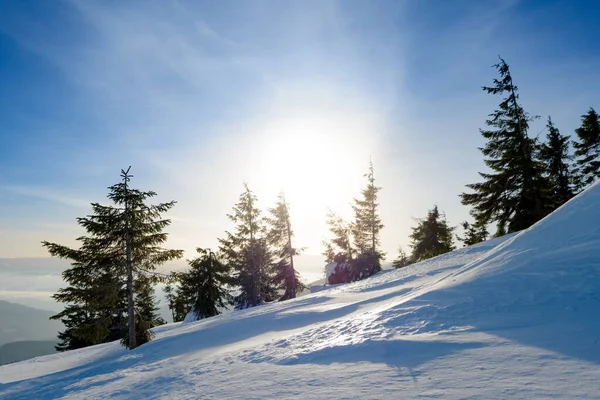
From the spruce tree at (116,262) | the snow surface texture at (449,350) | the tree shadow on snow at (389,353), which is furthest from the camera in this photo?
the spruce tree at (116,262)

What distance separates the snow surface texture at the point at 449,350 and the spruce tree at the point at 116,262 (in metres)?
5.55

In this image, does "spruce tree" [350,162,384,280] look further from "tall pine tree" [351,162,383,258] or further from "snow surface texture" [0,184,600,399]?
"snow surface texture" [0,184,600,399]

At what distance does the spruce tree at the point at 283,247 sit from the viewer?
34.9 m

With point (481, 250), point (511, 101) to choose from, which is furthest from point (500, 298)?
point (511, 101)

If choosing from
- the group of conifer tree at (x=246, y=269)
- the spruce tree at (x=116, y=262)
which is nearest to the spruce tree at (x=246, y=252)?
the group of conifer tree at (x=246, y=269)

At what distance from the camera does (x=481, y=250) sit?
1894 centimetres

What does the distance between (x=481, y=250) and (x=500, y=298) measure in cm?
1301

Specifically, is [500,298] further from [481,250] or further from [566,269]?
[481,250]

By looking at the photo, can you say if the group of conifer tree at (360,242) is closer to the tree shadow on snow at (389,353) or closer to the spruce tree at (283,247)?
the spruce tree at (283,247)

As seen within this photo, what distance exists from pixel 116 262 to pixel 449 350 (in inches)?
707

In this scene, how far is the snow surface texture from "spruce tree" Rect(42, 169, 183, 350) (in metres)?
5.55

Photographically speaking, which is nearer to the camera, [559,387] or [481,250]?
[559,387]

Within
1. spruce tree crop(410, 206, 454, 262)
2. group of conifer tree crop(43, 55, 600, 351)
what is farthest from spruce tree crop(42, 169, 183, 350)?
spruce tree crop(410, 206, 454, 262)

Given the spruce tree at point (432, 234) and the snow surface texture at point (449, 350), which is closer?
the snow surface texture at point (449, 350)
